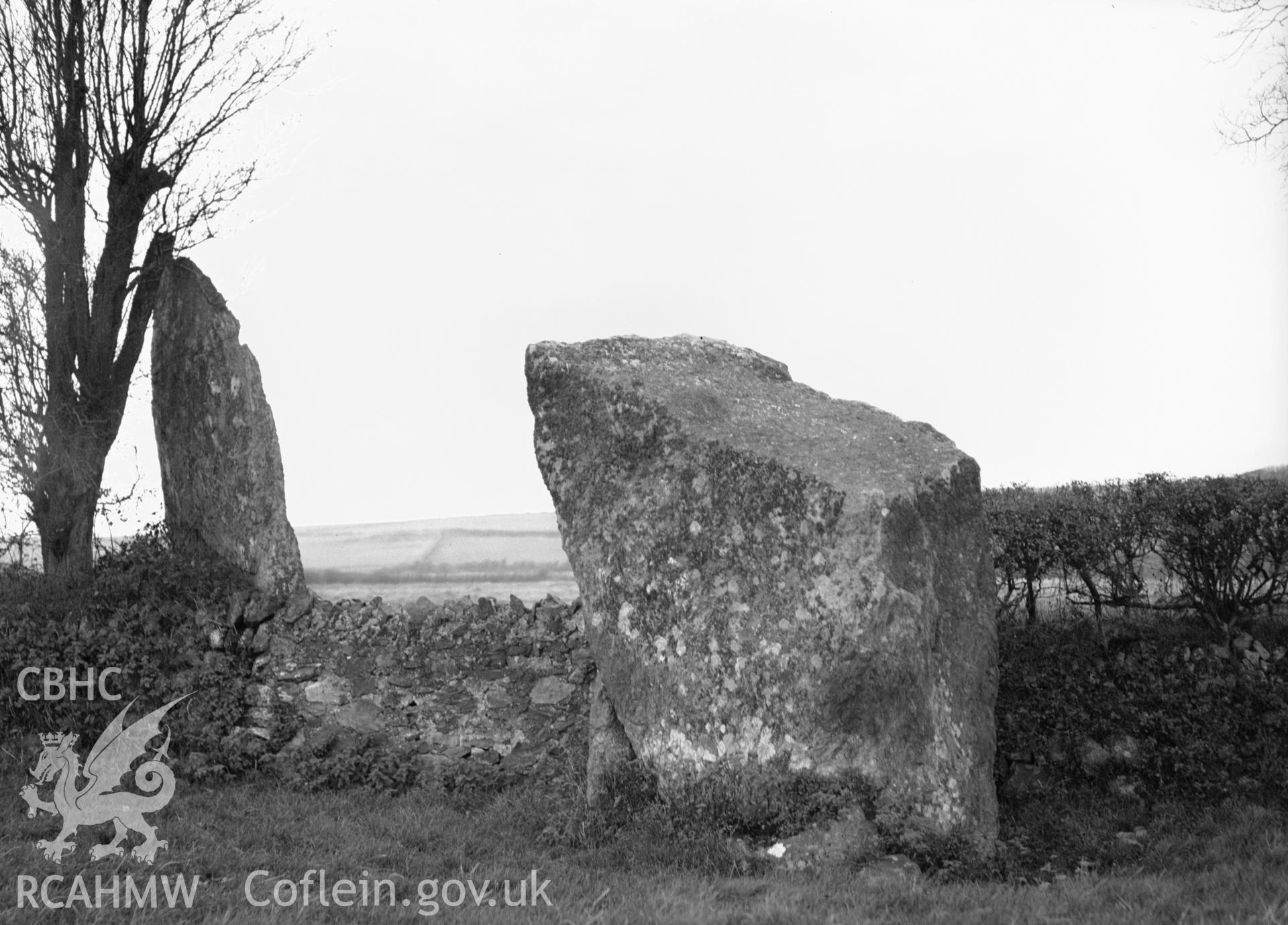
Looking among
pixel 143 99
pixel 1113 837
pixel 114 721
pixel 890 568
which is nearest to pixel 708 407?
pixel 890 568

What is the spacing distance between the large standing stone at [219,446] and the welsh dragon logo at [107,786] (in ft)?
5.77

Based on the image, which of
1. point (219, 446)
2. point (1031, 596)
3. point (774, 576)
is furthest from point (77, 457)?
point (1031, 596)

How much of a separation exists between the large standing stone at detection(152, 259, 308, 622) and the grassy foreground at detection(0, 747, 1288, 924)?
110 inches

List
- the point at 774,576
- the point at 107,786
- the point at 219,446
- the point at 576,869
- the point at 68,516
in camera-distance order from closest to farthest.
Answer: the point at 576,869 < the point at 774,576 < the point at 107,786 < the point at 219,446 < the point at 68,516

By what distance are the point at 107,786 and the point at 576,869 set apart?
13.4 feet

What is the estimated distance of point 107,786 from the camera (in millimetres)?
9664

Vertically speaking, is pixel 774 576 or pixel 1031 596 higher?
pixel 774 576

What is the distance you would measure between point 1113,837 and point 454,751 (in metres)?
5.99

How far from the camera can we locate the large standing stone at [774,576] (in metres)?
8.84

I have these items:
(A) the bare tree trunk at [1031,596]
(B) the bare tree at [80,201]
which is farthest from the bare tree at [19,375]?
(A) the bare tree trunk at [1031,596]

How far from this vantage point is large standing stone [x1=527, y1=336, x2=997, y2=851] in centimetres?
884

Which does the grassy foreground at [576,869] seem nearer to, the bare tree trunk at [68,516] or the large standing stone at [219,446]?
the large standing stone at [219,446]

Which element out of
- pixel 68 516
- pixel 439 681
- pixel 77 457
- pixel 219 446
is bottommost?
pixel 439 681

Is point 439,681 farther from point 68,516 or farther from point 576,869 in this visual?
point 68,516
